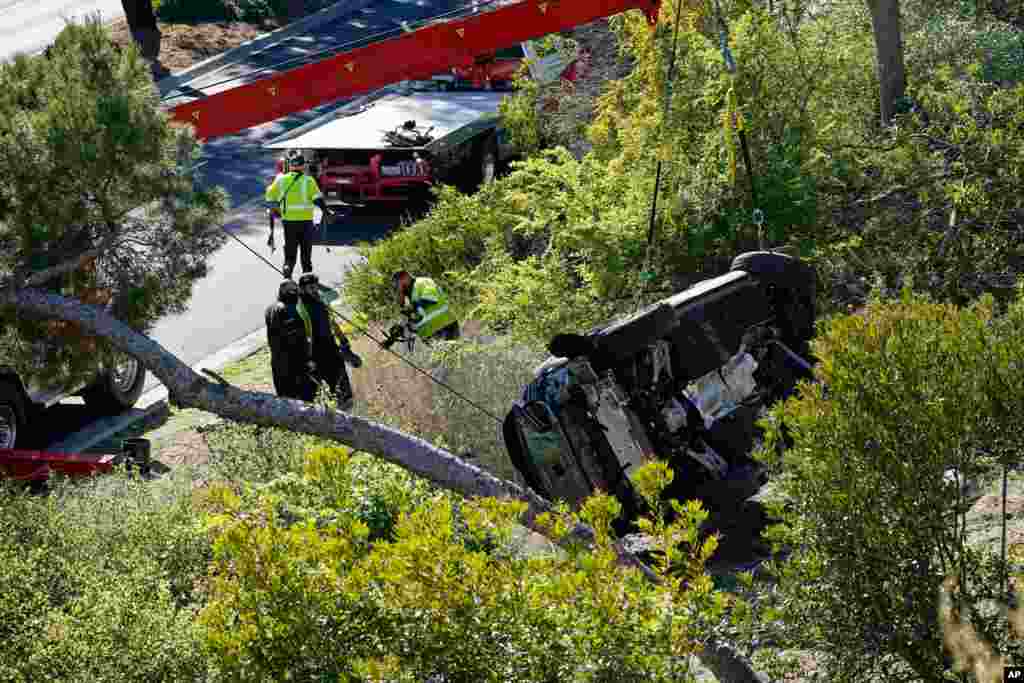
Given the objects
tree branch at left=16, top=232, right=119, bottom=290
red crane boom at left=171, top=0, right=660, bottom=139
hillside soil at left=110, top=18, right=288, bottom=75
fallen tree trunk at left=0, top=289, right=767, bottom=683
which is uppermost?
tree branch at left=16, top=232, right=119, bottom=290

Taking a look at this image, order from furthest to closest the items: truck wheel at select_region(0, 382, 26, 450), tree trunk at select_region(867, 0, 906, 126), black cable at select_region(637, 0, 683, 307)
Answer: tree trunk at select_region(867, 0, 906, 126), truck wheel at select_region(0, 382, 26, 450), black cable at select_region(637, 0, 683, 307)

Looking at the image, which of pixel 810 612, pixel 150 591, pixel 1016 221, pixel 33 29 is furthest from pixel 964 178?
pixel 33 29

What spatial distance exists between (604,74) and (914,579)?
13789mm

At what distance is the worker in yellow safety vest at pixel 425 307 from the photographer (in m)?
10.9

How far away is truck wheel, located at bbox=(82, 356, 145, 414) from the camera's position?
1188 centimetres

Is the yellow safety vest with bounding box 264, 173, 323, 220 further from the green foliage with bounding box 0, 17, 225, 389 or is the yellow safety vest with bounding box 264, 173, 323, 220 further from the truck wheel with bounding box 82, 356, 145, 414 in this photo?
the green foliage with bounding box 0, 17, 225, 389

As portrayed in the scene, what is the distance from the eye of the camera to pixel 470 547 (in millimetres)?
4934

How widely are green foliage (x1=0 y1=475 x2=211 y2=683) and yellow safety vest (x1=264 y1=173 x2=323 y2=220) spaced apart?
6.07 meters

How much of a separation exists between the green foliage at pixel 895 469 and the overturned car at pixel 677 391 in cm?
277

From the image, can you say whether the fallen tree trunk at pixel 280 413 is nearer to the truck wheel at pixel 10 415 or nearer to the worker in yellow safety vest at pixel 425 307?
the truck wheel at pixel 10 415

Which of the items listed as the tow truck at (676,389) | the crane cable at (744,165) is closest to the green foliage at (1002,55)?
the crane cable at (744,165)

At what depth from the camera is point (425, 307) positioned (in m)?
11.0

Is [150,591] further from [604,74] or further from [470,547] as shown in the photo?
[604,74]

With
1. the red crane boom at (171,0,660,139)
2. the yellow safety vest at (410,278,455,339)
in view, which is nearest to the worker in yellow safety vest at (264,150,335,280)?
the red crane boom at (171,0,660,139)
